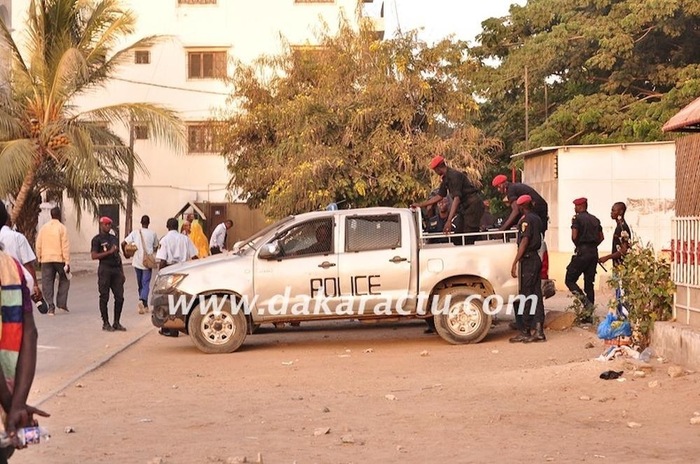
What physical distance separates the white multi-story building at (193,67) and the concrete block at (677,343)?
37969 millimetres

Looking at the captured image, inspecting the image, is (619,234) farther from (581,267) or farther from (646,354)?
(646,354)

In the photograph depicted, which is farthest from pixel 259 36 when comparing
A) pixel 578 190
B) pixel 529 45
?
pixel 578 190

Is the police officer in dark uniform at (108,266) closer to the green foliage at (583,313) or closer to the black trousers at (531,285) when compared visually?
the black trousers at (531,285)

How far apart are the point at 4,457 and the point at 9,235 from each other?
12097 millimetres

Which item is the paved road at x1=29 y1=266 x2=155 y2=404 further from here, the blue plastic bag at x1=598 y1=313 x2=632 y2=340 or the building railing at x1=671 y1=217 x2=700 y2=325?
the building railing at x1=671 y1=217 x2=700 y2=325

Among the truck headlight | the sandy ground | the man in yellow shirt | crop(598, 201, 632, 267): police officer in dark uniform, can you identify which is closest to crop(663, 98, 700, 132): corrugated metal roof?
the sandy ground

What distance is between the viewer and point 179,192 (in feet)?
163

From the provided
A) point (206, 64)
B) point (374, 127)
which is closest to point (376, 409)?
point (374, 127)

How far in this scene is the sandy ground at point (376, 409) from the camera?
27.2 ft

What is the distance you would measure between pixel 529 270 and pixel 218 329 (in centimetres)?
405

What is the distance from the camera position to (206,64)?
4975 cm

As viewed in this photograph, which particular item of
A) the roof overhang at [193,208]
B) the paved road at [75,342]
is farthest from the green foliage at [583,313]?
the roof overhang at [193,208]

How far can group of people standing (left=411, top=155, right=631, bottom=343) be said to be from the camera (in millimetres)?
14906

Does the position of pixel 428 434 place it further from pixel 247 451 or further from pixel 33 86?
pixel 33 86
